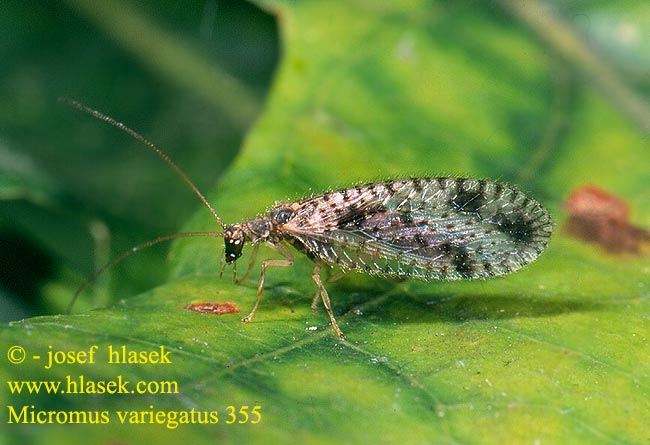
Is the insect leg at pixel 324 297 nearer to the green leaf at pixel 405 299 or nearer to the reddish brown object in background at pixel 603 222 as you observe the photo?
the green leaf at pixel 405 299

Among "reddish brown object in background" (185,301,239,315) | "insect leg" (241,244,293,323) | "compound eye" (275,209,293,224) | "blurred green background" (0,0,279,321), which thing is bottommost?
"reddish brown object in background" (185,301,239,315)

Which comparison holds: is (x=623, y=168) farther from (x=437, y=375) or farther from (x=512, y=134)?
(x=437, y=375)

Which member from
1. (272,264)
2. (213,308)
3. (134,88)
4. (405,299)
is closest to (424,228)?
(405,299)

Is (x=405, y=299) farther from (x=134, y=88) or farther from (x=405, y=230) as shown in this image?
(x=134, y=88)

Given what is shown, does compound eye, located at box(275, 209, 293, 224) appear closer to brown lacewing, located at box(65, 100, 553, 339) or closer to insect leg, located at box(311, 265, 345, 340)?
brown lacewing, located at box(65, 100, 553, 339)

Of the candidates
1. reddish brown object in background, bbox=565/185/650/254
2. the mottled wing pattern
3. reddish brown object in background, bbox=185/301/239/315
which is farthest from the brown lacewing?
reddish brown object in background, bbox=565/185/650/254

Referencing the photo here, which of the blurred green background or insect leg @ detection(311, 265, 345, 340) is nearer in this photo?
insect leg @ detection(311, 265, 345, 340)

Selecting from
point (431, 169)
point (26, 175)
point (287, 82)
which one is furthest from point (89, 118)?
point (431, 169)

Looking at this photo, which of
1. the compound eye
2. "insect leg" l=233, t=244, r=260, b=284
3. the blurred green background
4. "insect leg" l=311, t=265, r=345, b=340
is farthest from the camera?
the blurred green background
